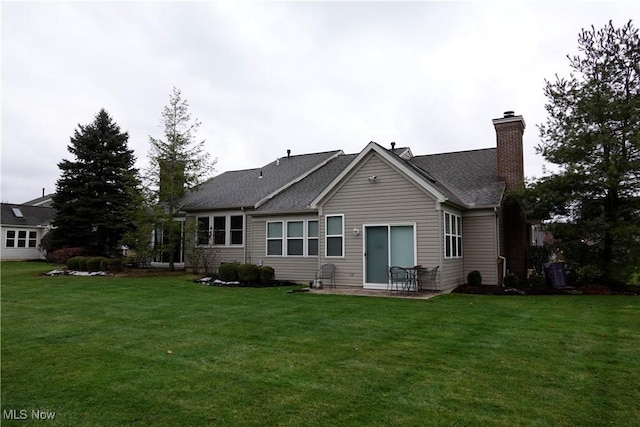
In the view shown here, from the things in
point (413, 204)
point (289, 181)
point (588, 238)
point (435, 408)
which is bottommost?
point (435, 408)

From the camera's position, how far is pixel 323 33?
13.4 m

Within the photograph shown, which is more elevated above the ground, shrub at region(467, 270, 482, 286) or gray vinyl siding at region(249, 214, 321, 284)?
gray vinyl siding at region(249, 214, 321, 284)

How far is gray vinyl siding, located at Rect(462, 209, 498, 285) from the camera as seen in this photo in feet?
45.4

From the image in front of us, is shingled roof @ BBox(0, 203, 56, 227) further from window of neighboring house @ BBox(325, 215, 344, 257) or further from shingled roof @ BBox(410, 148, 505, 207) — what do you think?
shingled roof @ BBox(410, 148, 505, 207)

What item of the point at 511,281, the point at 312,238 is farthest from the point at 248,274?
the point at 511,281

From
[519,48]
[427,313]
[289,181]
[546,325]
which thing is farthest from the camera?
[289,181]

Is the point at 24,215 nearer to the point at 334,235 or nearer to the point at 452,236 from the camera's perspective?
the point at 334,235

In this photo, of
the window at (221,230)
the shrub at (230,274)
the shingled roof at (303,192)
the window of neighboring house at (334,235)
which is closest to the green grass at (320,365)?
the window of neighboring house at (334,235)

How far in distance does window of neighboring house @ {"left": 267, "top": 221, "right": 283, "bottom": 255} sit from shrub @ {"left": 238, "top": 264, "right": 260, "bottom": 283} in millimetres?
1783

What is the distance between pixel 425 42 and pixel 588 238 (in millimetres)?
8602

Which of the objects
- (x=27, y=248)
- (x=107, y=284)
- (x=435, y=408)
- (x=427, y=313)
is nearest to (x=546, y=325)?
(x=427, y=313)

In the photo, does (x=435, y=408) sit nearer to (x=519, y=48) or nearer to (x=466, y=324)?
(x=466, y=324)

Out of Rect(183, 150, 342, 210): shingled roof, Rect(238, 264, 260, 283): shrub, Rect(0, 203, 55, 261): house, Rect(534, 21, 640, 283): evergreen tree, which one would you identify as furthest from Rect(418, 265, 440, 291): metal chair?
Rect(0, 203, 55, 261): house

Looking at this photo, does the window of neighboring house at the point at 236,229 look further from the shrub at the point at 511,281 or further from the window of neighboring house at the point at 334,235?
the shrub at the point at 511,281
